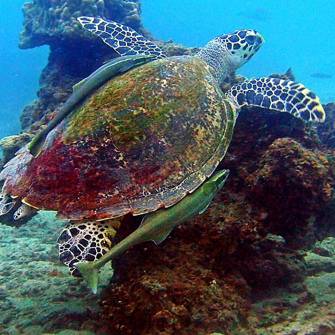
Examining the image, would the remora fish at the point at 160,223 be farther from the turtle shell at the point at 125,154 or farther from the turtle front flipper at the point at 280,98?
the turtle front flipper at the point at 280,98

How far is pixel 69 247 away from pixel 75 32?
4.87 meters

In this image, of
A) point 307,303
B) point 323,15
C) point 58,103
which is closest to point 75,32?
point 58,103

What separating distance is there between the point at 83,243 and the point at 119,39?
4146mm

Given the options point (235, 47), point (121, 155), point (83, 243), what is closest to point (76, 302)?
point (83, 243)

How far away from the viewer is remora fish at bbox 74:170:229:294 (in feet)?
6.17

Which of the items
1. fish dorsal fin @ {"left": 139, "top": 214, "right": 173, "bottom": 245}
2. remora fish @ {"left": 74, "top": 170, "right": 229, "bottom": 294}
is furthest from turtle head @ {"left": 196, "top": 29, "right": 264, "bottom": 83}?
fish dorsal fin @ {"left": 139, "top": 214, "right": 173, "bottom": 245}

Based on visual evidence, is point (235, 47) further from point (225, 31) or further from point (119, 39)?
point (225, 31)

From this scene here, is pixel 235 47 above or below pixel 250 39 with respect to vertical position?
below

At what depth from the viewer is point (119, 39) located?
16.2 ft

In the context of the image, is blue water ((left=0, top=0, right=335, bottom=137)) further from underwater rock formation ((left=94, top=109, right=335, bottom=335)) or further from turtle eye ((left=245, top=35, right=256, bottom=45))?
underwater rock formation ((left=94, top=109, right=335, bottom=335))

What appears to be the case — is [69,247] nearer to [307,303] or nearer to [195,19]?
[307,303]

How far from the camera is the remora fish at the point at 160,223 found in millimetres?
1882

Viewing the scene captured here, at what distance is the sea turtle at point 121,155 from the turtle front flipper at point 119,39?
2.14 metres

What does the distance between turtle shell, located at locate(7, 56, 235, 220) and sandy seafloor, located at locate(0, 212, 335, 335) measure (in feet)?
3.70
